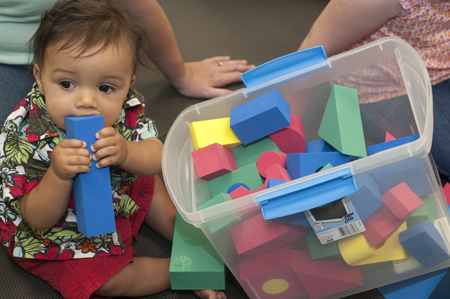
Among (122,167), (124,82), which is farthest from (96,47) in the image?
(122,167)

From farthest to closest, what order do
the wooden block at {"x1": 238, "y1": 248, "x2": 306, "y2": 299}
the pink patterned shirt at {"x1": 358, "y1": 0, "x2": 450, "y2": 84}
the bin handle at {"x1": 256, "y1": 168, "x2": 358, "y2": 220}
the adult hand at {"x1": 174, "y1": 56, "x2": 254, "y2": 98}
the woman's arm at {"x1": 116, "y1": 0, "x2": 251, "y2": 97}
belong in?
the adult hand at {"x1": 174, "y1": 56, "x2": 254, "y2": 98}, the woman's arm at {"x1": 116, "y1": 0, "x2": 251, "y2": 97}, the pink patterned shirt at {"x1": 358, "y1": 0, "x2": 450, "y2": 84}, the wooden block at {"x1": 238, "y1": 248, "x2": 306, "y2": 299}, the bin handle at {"x1": 256, "y1": 168, "x2": 358, "y2": 220}

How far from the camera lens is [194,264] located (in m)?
0.84

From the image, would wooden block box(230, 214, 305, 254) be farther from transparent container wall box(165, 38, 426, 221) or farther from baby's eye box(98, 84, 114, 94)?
baby's eye box(98, 84, 114, 94)

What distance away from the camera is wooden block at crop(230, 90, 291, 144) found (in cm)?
80

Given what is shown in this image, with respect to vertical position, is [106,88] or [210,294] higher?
[106,88]

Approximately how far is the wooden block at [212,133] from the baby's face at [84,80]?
153 millimetres

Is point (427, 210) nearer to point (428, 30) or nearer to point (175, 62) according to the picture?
point (428, 30)

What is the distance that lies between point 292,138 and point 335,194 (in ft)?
0.65

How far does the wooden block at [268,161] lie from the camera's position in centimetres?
83

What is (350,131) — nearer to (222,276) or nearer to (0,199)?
(222,276)

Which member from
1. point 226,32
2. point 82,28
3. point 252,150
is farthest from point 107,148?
point 226,32

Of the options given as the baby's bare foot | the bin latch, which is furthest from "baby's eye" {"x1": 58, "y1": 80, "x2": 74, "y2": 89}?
the baby's bare foot

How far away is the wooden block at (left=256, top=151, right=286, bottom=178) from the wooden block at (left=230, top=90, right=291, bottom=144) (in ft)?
0.11

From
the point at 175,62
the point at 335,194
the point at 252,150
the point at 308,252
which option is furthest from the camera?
the point at 175,62
